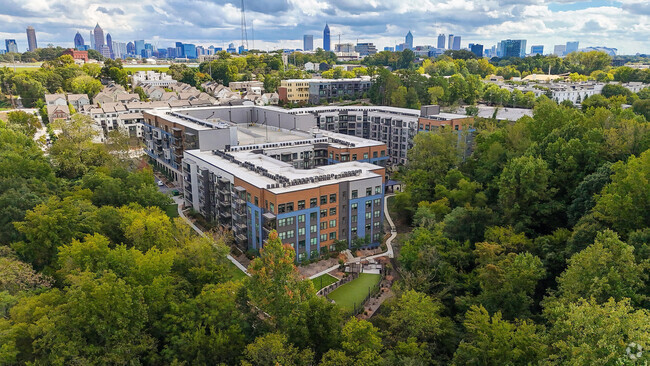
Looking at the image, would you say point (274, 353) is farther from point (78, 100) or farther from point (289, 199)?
point (78, 100)

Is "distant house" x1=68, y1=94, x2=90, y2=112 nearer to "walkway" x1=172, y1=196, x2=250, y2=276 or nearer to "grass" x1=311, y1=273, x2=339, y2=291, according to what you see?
"walkway" x1=172, y1=196, x2=250, y2=276

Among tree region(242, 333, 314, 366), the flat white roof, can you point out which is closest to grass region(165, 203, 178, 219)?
the flat white roof

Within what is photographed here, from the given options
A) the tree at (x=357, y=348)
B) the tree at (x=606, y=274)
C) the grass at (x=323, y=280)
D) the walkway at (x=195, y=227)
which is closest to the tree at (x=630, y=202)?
the tree at (x=606, y=274)

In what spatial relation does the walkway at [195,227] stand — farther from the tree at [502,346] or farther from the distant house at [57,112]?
the distant house at [57,112]

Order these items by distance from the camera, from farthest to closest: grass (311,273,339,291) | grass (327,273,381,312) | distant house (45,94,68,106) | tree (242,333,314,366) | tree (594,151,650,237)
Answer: distant house (45,94,68,106) → grass (311,273,339,291) → grass (327,273,381,312) → tree (594,151,650,237) → tree (242,333,314,366)

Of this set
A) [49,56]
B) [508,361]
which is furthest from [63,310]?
[49,56]

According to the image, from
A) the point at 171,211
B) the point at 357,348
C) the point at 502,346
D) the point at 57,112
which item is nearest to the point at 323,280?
the point at 357,348

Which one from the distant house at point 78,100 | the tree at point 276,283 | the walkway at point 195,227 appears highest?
the distant house at point 78,100
